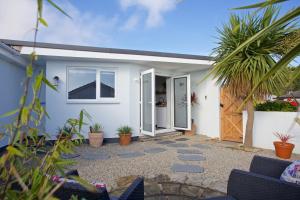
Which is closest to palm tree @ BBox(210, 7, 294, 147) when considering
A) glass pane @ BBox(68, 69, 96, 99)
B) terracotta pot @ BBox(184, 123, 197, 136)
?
terracotta pot @ BBox(184, 123, 197, 136)

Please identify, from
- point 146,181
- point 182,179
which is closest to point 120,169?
point 146,181

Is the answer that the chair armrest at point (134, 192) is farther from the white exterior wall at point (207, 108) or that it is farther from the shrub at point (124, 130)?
the white exterior wall at point (207, 108)

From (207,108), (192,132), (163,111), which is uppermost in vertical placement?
(207,108)

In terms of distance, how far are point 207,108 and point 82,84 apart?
4.69m

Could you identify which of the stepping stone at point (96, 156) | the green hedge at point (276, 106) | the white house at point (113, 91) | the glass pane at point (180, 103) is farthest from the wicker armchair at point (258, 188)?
the glass pane at point (180, 103)

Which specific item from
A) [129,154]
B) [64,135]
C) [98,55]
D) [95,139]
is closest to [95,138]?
[95,139]

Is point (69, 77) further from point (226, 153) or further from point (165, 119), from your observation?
point (226, 153)

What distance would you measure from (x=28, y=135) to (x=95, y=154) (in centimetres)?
489

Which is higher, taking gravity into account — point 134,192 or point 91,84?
point 91,84

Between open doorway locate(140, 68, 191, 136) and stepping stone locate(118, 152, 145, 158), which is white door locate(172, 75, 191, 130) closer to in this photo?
open doorway locate(140, 68, 191, 136)

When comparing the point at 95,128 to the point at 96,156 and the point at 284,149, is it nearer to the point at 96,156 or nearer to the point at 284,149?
the point at 96,156

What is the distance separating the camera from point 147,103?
23.0 feet

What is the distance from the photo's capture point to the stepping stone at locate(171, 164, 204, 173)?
3.94 meters

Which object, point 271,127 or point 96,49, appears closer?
point 271,127
